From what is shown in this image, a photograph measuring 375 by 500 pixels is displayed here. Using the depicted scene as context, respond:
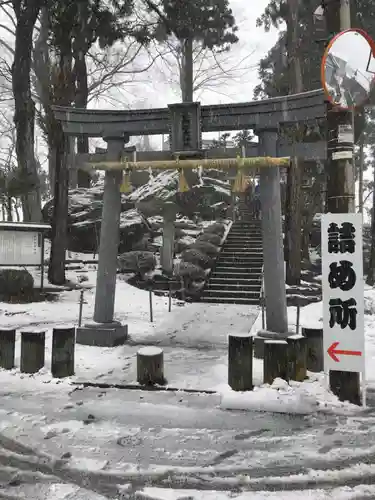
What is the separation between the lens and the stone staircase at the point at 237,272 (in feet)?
46.0

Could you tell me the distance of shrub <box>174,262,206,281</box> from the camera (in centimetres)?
1469

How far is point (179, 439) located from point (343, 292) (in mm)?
2746

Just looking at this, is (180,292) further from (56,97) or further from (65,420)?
(65,420)

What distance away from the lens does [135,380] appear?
6258 millimetres

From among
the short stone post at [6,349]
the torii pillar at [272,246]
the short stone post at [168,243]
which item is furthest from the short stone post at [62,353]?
the short stone post at [168,243]

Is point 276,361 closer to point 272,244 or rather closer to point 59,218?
point 272,244

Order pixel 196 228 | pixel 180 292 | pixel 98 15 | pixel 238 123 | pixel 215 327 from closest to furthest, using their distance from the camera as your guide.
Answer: pixel 238 123
pixel 215 327
pixel 180 292
pixel 98 15
pixel 196 228

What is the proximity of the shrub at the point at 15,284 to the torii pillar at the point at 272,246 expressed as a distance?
806cm

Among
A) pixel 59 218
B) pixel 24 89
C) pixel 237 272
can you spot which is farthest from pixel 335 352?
pixel 24 89

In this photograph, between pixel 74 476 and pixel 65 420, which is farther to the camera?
pixel 65 420

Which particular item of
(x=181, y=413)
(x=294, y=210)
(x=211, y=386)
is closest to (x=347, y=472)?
(x=181, y=413)

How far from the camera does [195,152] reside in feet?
26.2

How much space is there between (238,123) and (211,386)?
4942 millimetres

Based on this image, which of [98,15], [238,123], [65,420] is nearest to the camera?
[65,420]
